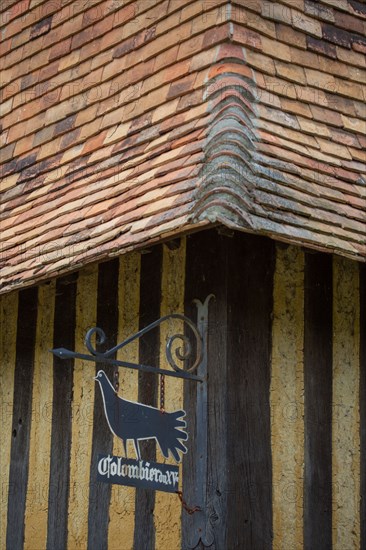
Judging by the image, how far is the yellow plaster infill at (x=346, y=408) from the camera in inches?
226

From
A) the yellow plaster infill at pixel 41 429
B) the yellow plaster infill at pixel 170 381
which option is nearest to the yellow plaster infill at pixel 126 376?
the yellow plaster infill at pixel 170 381

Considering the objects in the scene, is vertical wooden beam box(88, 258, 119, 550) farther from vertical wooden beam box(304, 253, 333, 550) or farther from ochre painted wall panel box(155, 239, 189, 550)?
vertical wooden beam box(304, 253, 333, 550)

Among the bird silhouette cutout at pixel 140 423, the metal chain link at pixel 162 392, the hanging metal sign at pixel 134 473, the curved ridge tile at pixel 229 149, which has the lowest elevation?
the hanging metal sign at pixel 134 473

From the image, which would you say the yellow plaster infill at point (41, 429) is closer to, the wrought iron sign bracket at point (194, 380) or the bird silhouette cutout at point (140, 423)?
the wrought iron sign bracket at point (194, 380)

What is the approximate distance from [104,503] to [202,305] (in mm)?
1192

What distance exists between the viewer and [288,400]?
5.65 m

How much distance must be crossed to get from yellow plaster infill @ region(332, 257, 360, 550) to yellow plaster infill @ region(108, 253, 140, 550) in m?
1.02

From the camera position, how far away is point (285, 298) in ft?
19.0

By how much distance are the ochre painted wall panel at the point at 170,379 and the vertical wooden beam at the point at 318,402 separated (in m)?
0.64

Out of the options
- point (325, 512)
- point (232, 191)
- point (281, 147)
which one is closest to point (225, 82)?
point (281, 147)

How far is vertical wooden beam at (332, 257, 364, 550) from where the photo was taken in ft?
18.8

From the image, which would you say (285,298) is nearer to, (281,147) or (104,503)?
(281,147)

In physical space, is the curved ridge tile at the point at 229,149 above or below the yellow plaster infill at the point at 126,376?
above

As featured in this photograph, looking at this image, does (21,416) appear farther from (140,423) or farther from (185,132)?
(185,132)
